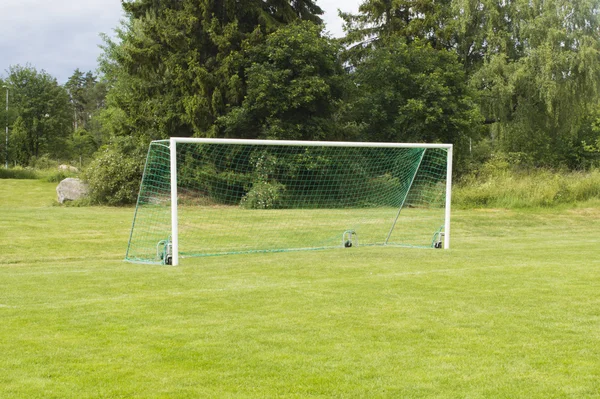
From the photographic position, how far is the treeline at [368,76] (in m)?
25.1

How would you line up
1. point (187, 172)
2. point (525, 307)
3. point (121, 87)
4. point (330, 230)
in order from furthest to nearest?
1. point (121, 87)
2. point (187, 172)
3. point (330, 230)
4. point (525, 307)

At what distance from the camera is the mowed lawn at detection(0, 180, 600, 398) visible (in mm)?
4805

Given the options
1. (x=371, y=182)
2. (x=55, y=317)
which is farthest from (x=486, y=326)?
(x=371, y=182)

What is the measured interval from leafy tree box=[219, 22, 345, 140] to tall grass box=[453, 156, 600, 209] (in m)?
A: 6.14

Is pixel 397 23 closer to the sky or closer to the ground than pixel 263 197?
closer to the sky

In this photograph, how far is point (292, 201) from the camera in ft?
69.2

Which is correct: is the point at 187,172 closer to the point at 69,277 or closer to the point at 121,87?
the point at 69,277

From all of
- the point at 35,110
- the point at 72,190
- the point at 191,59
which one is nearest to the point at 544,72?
the point at 191,59

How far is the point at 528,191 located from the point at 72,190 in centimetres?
1684

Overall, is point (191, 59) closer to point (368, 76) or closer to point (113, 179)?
point (113, 179)

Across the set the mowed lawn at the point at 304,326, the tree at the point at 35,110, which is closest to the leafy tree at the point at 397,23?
the mowed lawn at the point at 304,326

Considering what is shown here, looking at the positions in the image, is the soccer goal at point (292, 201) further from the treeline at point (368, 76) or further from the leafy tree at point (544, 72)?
the leafy tree at point (544, 72)

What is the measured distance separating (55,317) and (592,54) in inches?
1141

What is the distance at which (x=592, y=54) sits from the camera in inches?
1171
